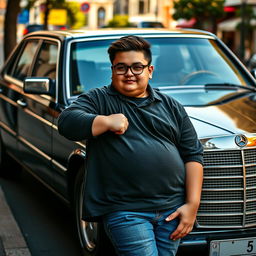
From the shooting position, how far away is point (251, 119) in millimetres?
4906

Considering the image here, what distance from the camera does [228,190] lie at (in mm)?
4547

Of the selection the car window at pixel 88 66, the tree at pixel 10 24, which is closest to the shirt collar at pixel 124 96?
the car window at pixel 88 66

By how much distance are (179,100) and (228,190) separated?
1150mm

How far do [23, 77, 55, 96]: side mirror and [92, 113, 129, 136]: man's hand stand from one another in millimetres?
2793

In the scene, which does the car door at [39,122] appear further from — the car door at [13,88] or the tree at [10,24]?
the tree at [10,24]

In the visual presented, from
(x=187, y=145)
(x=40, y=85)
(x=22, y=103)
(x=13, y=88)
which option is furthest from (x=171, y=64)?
(x=187, y=145)

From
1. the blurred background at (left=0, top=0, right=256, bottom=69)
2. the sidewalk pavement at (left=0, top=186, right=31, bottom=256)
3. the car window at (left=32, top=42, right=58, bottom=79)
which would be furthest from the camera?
the blurred background at (left=0, top=0, right=256, bottom=69)

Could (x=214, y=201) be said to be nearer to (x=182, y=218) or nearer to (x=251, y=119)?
(x=251, y=119)

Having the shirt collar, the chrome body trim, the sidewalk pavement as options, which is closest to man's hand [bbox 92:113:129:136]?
the shirt collar

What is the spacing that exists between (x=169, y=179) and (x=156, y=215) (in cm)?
17

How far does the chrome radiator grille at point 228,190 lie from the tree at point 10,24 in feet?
50.5

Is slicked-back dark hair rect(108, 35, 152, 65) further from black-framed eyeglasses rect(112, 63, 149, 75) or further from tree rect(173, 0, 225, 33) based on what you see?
tree rect(173, 0, 225, 33)

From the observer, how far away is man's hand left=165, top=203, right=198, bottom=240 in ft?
11.0

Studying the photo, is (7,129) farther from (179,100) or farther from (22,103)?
(179,100)
